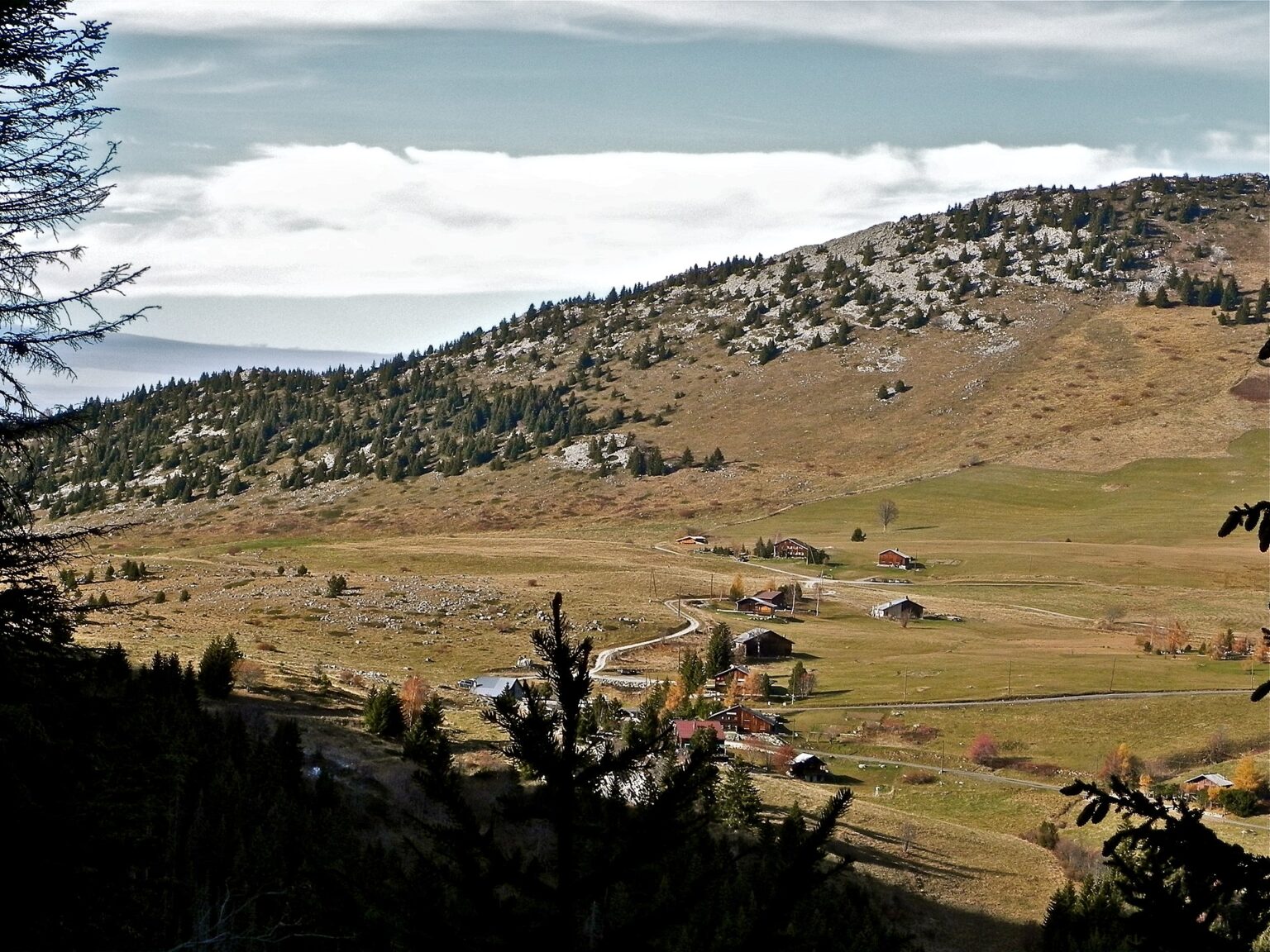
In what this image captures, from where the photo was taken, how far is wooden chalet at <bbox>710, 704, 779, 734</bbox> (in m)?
73.0

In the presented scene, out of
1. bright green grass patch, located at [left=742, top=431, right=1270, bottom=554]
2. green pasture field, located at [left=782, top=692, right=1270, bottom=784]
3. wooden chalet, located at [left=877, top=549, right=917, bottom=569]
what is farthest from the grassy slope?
wooden chalet, located at [left=877, top=549, right=917, bottom=569]

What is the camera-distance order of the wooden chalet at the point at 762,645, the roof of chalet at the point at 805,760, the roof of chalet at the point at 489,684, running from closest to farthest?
1. the roof of chalet at the point at 805,760
2. the roof of chalet at the point at 489,684
3. the wooden chalet at the point at 762,645

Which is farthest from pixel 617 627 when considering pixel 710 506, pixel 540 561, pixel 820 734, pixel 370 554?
pixel 710 506

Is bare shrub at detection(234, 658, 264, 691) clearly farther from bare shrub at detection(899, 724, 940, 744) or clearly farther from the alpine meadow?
bare shrub at detection(899, 724, 940, 744)

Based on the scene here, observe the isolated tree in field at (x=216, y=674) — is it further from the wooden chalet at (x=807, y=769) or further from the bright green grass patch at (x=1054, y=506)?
the bright green grass patch at (x=1054, y=506)

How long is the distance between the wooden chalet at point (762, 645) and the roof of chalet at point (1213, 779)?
38.3m

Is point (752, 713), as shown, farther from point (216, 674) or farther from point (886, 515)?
point (886, 515)

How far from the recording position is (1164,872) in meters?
7.25

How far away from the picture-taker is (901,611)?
11369 cm

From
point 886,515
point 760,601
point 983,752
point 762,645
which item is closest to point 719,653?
point 762,645

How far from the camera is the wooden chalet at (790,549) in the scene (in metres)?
153

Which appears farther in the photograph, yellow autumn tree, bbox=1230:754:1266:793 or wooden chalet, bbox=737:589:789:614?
wooden chalet, bbox=737:589:789:614

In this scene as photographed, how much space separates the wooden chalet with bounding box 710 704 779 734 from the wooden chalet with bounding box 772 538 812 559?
7949cm

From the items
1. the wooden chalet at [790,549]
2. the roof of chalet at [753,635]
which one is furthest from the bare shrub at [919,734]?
the wooden chalet at [790,549]
